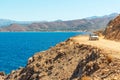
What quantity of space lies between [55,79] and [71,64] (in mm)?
Answer: 3345

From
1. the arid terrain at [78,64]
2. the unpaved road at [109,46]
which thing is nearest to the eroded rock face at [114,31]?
the arid terrain at [78,64]

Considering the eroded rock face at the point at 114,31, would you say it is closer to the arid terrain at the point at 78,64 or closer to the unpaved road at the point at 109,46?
the arid terrain at the point at 78,64

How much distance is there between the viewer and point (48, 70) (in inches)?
1859

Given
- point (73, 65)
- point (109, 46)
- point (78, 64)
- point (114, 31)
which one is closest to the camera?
point (78, 64)

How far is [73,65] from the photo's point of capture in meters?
42.8

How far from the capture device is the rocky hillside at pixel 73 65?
1200 inches

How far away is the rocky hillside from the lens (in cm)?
3048

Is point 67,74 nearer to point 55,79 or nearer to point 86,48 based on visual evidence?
point 55,79

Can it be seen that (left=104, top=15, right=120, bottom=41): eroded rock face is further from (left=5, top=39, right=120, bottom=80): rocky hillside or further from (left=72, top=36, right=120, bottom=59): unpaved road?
(left=5, top=39, right=120, bottom=80): rocky hillside

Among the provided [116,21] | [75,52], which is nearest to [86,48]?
[75,52]

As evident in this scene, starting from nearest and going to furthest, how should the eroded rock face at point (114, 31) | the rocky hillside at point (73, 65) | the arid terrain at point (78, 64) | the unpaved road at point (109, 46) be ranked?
the rocky hillside at point (73, 65) → the arid terrain at point (78, 64) → the unpaved road at point (109, 46) → the eroded rock face at point (114, 31)

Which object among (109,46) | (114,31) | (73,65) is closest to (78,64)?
(73,65)

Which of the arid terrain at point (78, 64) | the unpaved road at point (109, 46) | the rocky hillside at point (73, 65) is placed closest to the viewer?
the rocky hillside at point (73, 65)

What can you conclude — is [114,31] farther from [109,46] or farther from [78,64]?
[78,64]
